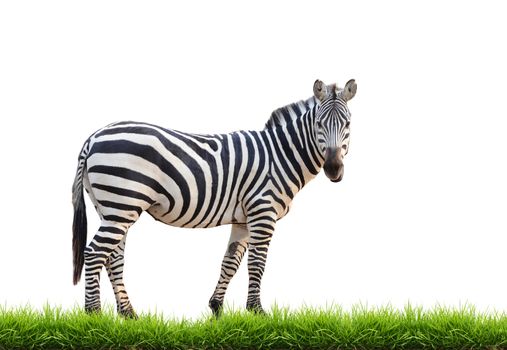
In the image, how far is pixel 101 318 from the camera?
22.3 feet

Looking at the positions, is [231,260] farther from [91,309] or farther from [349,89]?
[349,89]

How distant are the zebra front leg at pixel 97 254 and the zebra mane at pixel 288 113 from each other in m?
1.80

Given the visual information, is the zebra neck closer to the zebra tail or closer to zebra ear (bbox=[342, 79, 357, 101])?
zebra ear (bbox=[342, 79, 357, 101])

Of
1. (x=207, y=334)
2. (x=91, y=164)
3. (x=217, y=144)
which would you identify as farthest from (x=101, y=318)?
(x=217, y=144)

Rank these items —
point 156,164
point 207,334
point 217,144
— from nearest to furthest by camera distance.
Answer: point 207,334 < point 156,164 < point 217,144

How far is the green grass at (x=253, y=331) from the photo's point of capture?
666 cm

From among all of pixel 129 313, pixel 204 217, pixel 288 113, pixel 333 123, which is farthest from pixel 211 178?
pixel 129 313

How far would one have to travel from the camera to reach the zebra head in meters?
7.19

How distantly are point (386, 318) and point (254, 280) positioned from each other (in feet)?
4.15

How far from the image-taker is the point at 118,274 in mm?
7477

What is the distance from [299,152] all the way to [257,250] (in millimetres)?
995

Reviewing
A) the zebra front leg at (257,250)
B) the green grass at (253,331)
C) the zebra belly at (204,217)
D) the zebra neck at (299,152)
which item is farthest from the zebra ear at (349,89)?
the green grass at (253,331)

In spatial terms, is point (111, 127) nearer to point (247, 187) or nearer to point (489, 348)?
point (247, 187)

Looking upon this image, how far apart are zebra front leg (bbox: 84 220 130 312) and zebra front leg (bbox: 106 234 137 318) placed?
35 centimetres
